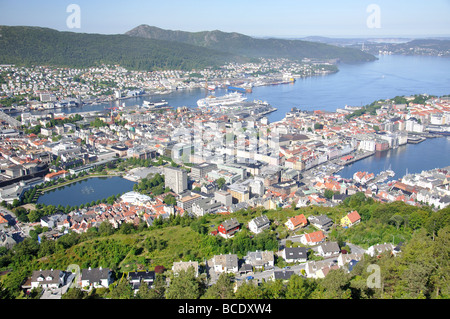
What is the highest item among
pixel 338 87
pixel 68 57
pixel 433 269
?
pixel 68 57

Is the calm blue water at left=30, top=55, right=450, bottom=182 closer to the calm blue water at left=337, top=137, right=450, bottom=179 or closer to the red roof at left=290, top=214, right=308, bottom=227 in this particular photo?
the calm blue water at left=337, top=137, right=450, bottom=179

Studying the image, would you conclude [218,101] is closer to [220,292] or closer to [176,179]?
[176,179]

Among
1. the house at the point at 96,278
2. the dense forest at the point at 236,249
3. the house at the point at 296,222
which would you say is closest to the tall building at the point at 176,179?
the dense forest at the point at 236,249

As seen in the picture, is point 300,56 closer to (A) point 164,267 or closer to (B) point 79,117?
(B) point 79,117

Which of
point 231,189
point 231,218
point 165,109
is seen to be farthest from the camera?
point 165,109

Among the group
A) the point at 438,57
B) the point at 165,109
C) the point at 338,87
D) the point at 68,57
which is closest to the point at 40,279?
the point at 165,109

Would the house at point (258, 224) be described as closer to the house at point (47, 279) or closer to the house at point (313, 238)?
the house at point (313, 238)

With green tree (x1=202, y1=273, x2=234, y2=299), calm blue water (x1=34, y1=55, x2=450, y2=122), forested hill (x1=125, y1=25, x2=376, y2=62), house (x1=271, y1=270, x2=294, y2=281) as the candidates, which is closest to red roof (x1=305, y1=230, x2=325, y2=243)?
house (x1=271, y1=270, x2=294, y2=281)
